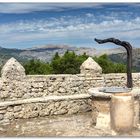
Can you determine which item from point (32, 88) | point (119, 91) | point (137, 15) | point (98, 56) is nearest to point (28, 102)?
point (32, 88)

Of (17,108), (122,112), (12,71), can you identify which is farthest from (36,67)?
(122,112)

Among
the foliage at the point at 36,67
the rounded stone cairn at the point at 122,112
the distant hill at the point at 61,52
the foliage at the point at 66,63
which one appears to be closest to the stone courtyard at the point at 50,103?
the rounded stone cairn at the point at 122,112

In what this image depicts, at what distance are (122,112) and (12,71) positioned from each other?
2.39m

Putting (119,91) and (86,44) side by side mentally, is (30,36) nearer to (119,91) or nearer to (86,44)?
(86,44)

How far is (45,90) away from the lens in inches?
313

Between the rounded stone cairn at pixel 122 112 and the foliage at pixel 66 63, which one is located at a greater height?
the foliage at pixel 66 63

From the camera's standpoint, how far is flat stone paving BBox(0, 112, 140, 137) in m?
5.98

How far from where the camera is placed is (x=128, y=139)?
228 inches

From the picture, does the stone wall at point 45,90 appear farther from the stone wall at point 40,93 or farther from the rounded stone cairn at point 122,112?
the rounded stone cairn at point 122,112

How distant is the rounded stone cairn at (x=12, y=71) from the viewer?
24.1ft

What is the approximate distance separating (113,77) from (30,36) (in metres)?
2.00

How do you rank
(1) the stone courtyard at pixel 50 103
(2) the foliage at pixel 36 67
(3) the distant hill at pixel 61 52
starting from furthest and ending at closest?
1. (2) the foliage at pixel 36 67
2. (3) the distant hill at pixel 61 52
3. (1) the stone courtyard at pixel 50 103

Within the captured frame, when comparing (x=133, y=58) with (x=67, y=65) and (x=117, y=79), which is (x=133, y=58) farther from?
(x=67, y=65)

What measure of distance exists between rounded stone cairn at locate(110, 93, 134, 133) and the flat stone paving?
13 centimetres
